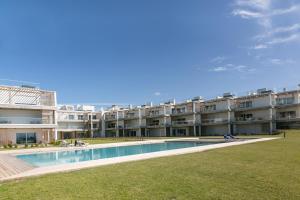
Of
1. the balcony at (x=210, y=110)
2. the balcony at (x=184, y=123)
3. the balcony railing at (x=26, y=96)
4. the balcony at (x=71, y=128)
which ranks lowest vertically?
the balcony at (x=71, y=128)

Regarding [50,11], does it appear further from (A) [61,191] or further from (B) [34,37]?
(A) [61,191]

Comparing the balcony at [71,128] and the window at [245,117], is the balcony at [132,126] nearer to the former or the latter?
the balcony at [71,128]

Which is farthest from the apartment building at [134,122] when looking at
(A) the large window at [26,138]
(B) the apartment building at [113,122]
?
(A) the large window at [26,138]

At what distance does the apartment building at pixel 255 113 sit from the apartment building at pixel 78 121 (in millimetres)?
35822

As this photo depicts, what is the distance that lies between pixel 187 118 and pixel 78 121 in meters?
27.4

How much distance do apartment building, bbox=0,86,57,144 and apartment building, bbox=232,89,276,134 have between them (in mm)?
30107

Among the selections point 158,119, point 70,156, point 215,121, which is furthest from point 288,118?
point 70,156

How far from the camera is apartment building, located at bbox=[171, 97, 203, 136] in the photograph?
51.3m

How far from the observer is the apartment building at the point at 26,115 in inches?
1254

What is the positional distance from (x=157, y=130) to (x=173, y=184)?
52226 millimetres

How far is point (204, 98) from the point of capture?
174 feet

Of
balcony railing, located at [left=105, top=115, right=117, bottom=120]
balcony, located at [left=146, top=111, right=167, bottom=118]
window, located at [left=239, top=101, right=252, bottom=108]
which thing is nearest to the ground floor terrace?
balcony, located at [left=146, top=111, right=167, bottom=118]

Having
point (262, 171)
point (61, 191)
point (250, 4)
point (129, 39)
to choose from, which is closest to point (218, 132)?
point (129, 39)

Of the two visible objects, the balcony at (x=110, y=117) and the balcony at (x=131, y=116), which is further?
the balcony at (x=110, y=117)
